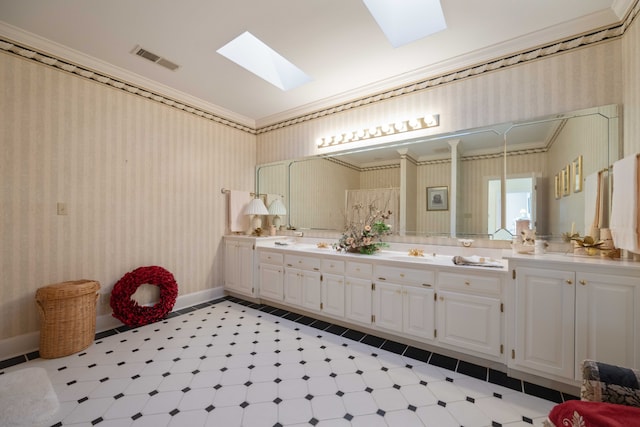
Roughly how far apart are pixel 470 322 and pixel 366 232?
1.26 metres

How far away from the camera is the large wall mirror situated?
2.12 m

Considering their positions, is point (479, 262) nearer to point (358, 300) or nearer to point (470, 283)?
point (470, 283)

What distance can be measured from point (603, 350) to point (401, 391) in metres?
1.32

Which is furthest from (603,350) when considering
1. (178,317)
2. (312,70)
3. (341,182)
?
(178,317)

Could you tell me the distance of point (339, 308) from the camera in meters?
2.89

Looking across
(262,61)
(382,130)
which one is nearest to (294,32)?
(262,61)

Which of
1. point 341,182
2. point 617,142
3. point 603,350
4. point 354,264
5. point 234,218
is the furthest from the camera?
point 234,218

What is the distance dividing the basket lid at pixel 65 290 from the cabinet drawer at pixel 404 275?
2779 mm

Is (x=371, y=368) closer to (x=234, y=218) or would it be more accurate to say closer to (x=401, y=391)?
(x=401, y=391)

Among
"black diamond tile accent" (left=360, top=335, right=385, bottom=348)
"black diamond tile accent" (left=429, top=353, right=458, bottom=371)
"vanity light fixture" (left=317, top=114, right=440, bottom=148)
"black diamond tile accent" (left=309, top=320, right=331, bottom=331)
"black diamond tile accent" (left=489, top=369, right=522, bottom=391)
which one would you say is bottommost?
"black diamond tile accent" (left=309, top=320, right=331, bottom=331)

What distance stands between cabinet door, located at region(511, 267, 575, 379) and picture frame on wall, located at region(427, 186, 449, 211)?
39.0 inches

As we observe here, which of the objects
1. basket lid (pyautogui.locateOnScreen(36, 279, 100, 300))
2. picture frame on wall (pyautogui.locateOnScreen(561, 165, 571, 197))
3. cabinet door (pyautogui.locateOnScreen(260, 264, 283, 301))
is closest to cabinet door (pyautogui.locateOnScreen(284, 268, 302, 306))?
cabinet door (pyautogui.locateOnScreen(260, 264, 283, 301))

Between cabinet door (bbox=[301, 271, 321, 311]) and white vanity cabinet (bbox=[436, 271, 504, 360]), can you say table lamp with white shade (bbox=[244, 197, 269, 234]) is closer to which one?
cabinet door (bbox=[301, 271, 321, 311])

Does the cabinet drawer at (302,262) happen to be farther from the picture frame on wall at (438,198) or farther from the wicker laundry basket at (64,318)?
the wicker laundry basket at (64,318)
